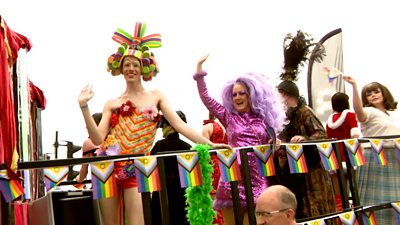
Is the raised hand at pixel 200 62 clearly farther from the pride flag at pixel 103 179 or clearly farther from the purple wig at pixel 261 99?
the pride flag at pixel 103 179

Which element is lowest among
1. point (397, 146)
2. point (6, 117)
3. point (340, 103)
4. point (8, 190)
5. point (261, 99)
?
point (8, 190)

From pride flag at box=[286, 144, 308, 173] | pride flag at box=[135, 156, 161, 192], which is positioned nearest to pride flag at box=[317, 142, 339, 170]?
pride flag at box=[286, 144, 308, 173]

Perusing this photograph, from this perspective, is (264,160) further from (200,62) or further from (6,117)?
(6,117)

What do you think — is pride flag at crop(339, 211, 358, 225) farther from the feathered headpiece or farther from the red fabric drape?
the red fabric drape

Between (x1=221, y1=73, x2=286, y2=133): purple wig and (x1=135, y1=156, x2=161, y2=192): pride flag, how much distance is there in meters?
1.07

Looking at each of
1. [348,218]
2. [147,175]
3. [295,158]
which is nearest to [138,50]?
[147,175]

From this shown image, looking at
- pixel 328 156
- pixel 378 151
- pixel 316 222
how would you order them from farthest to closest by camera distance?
pixel 378 151, pixel 328 156, pixel 316 222

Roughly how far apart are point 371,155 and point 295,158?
1.26 m

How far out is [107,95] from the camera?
576 cm

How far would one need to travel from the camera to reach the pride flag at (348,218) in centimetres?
361

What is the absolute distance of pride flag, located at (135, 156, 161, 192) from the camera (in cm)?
286

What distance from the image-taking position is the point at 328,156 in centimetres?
373

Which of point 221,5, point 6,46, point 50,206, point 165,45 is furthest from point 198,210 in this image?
point 221,5

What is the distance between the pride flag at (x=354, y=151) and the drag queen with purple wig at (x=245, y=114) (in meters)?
0.45
